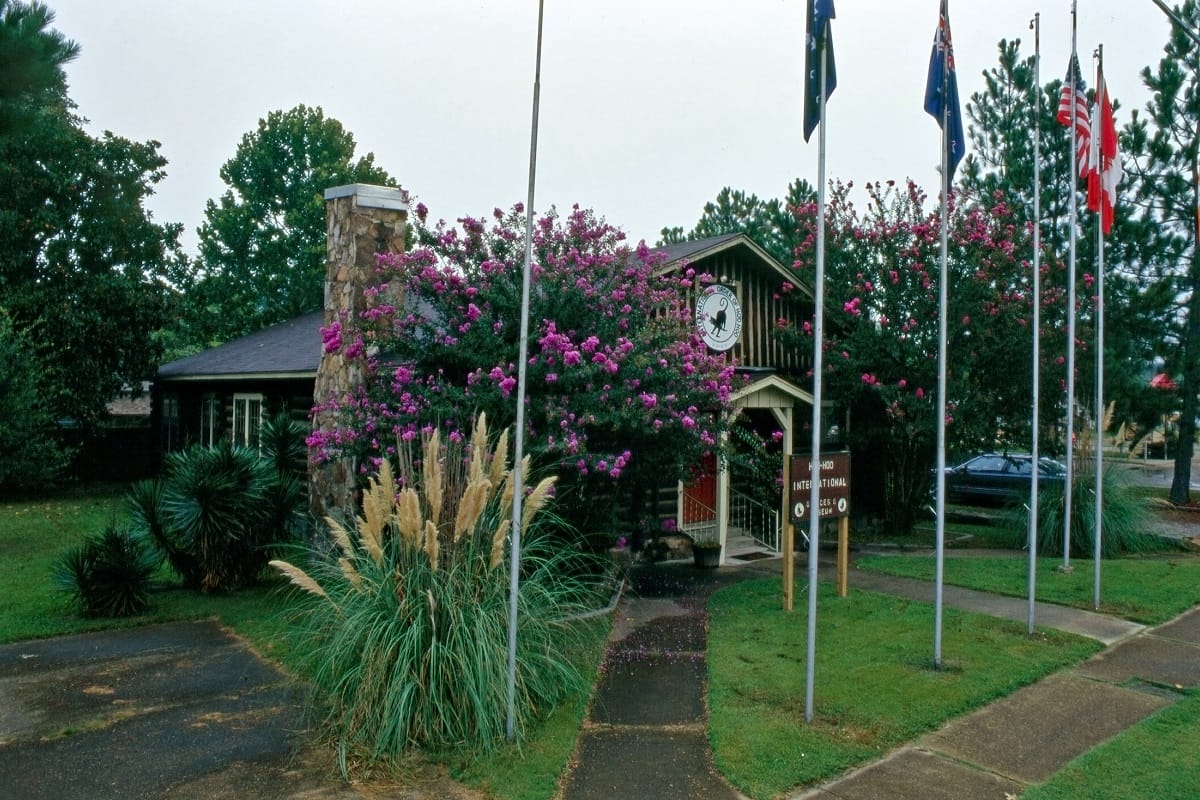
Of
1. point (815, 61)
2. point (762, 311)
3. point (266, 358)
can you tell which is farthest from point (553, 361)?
point (266, 358)

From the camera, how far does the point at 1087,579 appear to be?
1169 centimetres

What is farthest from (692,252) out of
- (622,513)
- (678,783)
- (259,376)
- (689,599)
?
(678,783)

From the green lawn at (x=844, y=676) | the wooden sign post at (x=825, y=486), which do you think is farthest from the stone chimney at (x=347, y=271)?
the wooden sign post at (x=825, y=486)

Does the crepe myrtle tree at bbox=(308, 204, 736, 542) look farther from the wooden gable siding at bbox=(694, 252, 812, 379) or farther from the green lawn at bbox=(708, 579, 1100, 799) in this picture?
the wooden gable siding at bbox=(694, 252, 812, 379)

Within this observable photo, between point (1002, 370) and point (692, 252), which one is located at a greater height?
point (692, 252)

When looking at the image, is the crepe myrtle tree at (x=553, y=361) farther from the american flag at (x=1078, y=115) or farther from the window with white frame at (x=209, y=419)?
the window with white frame at (x=209, y=419)

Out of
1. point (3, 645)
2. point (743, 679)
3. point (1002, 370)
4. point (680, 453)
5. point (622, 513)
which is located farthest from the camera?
point (1002, 370)

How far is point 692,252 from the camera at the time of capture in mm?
13344

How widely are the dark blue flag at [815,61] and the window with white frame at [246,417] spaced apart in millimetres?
12099

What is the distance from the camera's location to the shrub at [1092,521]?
13.8 meters

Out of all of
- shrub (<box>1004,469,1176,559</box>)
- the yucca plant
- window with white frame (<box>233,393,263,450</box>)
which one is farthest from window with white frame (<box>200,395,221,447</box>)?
shrub (<box>1004,469,1176,559</box>)

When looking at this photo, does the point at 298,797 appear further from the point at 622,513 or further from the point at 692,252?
the point at 692,252

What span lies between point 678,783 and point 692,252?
29.6ft

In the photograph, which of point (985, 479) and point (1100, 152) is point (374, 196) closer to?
point (1100, 152)
